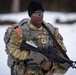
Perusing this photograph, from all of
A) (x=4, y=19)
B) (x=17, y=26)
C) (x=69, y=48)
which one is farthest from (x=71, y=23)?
(x=17, y=26)

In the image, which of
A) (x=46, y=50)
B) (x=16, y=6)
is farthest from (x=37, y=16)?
(x=16, y=6)

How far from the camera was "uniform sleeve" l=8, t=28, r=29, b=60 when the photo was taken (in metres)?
4.60

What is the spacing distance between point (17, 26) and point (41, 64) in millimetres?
468

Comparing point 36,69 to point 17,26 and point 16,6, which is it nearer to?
point 17,26

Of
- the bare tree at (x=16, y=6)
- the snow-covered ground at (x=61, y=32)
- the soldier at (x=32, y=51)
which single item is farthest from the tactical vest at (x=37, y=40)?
the bare tree at (x=16, y=6)

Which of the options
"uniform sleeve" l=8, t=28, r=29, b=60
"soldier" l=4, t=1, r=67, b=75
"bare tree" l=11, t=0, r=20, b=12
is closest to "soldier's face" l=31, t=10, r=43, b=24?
"soldier" l=4, t=1, r=67, b=75

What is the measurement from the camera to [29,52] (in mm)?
4645

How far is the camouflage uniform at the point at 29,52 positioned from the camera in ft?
15.1

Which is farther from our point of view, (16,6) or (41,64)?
(16,6)

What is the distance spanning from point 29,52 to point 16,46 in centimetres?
14

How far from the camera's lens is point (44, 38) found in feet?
15.4

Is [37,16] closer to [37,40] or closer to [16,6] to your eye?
[37,40]

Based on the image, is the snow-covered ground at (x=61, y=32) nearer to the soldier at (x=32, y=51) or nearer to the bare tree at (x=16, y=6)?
the bare tree at (x=16, y=6)

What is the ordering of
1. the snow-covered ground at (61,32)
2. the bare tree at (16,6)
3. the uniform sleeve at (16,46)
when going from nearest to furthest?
the uniform sleeve at (16,46), the snow-covered ground at (61,32), the bare tree at (16,6)
